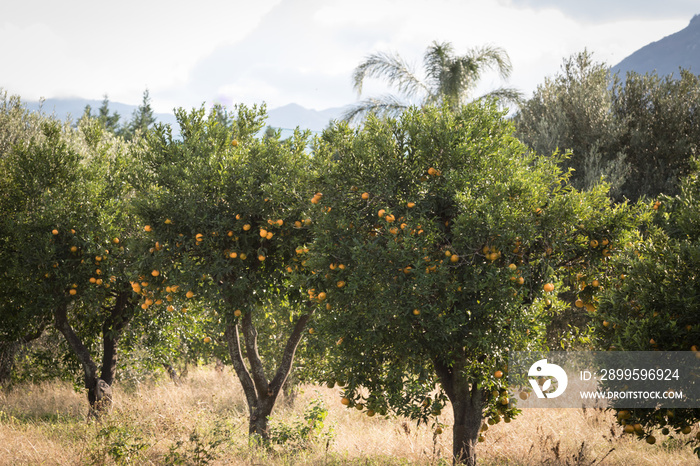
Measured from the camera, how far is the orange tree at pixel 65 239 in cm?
946

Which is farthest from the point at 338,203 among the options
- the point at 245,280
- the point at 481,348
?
the point at 481,348

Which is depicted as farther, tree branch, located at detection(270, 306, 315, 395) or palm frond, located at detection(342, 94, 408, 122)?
palm frond, located at detection(342, 94, 408, 122)

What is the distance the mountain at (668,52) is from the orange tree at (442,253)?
183528mm

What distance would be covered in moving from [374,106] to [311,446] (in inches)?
545

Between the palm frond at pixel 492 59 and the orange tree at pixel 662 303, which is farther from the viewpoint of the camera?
the palm frond at pixel 492 59

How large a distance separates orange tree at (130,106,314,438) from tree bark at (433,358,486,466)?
2.63 meters

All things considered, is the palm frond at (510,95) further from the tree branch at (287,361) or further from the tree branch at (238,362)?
the tree branch at (238,362)

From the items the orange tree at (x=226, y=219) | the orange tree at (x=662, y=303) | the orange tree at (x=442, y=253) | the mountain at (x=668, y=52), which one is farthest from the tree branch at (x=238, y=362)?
the mountain at (x=668, y=52)

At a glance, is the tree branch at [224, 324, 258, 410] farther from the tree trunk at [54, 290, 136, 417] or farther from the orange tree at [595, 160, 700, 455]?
the orange tree at [595, 160, 700, 455]

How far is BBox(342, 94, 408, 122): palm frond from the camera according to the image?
19625 millimetres

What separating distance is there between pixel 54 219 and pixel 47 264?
32.9 inches

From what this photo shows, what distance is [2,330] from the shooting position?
11445 millimetres

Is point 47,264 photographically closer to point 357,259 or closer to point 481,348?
point 357,259

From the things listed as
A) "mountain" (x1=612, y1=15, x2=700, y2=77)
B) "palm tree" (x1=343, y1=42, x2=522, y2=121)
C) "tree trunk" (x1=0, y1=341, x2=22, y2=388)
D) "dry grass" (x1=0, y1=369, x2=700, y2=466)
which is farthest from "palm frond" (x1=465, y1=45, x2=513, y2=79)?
"mountain" (x1=612, y1=15, x2=700, y2=77)
